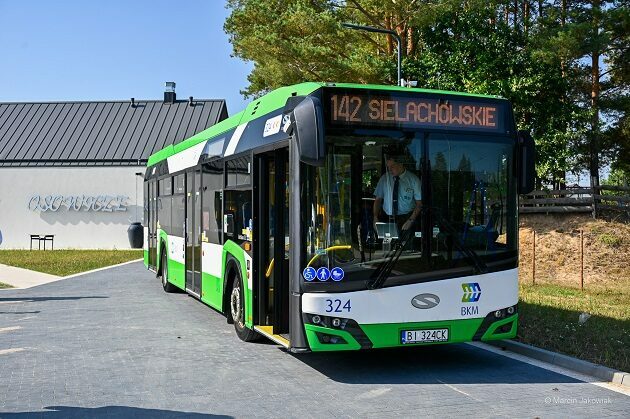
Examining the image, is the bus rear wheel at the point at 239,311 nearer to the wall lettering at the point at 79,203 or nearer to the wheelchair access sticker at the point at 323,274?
the wheelchair access sticker at the point at 323,274

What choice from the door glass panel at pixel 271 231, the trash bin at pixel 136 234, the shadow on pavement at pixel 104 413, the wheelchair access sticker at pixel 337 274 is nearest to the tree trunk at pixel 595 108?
the door glass panel at pixel 271 231

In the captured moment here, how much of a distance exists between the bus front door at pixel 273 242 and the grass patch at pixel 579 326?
316cm

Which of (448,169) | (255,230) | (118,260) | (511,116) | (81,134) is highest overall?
(81,134)

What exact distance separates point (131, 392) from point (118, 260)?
932 inches

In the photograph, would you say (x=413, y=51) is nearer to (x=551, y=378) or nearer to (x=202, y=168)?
(x=202, y=168)

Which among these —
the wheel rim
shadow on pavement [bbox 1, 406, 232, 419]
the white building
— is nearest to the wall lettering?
the white building

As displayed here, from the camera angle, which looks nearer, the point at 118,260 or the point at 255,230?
the point at 255,230

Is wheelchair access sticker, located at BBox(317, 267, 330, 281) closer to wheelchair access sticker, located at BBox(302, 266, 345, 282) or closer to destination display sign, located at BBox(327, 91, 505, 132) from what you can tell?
wheelchair access sticker, located at BBox(302, 266, 345, 282)

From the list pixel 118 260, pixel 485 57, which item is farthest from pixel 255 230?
pixel 118 260

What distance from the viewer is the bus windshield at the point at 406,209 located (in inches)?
299

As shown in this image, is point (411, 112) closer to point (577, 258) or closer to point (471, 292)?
point (471, 292)

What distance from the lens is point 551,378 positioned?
795 centimetres

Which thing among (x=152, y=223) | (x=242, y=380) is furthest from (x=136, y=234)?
(x=242, y=380)

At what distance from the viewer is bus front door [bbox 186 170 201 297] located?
12.9m
